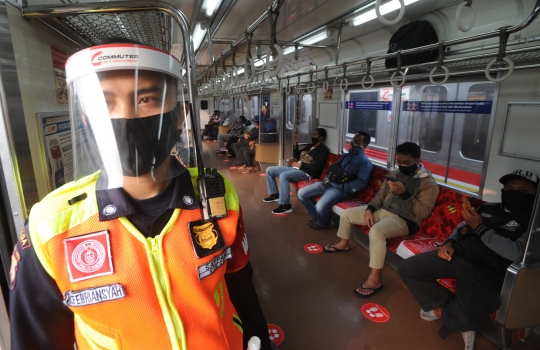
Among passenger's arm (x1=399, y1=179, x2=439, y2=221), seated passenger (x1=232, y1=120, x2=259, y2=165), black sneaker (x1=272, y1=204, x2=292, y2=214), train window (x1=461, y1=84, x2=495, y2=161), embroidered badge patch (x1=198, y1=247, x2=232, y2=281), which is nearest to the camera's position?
embroidered badge patch (x1=198, y1=247, x2=232, y2=281)

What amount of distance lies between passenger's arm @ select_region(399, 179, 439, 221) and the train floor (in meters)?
0.80

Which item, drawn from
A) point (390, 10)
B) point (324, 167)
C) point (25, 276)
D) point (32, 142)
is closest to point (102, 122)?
point (25, 276)

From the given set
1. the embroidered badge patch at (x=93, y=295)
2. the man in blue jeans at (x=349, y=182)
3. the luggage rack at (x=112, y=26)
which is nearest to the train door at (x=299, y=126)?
the man in blue jeans at (x=349, y=182)

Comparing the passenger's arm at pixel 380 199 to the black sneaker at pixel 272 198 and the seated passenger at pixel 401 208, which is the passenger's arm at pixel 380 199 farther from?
the black sneaker at pixel 272 198

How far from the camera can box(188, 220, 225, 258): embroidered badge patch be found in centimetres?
88

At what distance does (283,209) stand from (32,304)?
4.68 metres

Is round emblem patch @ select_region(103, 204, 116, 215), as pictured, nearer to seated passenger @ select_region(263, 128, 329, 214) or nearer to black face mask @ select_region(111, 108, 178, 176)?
black face mask @ select_region(111, 108, 178, 176)

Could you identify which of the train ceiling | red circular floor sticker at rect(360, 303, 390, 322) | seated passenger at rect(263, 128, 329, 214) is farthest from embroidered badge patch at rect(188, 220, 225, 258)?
seated passenger at rect(263, 128, 329, 214)

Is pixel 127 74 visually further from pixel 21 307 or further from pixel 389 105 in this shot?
pixel 389 105

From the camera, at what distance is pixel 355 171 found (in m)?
4.43

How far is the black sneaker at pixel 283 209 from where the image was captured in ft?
17.5

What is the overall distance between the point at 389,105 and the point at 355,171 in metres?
1.38

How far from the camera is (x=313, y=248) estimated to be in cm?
400

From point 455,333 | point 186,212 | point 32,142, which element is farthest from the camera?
point 455,333
